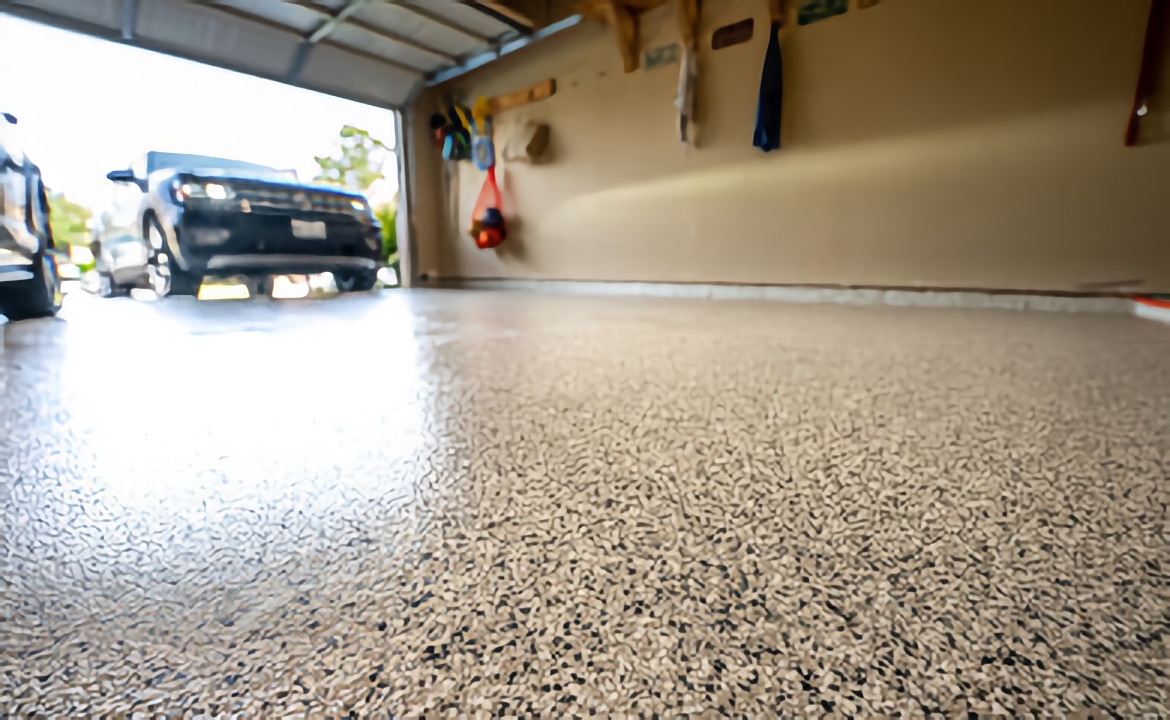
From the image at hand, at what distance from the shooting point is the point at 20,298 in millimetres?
2217

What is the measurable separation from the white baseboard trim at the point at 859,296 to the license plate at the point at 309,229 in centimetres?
169

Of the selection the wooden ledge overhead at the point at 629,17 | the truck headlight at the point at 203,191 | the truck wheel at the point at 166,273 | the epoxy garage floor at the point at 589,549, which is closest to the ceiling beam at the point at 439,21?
the wooden ledge overhead at the point at 629,17

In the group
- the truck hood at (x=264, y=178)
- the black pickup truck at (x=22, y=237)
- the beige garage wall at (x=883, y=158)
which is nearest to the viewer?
the black pickup truck at (x=22, y=237)

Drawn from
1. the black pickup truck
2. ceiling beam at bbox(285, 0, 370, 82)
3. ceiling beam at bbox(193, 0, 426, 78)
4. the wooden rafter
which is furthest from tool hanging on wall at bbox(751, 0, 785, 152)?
the black pickup truck

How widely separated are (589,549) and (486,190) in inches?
185

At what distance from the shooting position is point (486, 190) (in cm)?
471

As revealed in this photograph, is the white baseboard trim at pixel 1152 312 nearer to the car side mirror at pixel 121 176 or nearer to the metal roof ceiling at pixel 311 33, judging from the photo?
the metal roof ceiling at pixel 311 33

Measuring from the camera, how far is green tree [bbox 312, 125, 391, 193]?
4617mm

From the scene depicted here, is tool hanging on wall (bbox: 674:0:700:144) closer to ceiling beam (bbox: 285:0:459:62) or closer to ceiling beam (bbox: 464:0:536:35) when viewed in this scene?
ceiling beam (bbox: 464:0:536:35)

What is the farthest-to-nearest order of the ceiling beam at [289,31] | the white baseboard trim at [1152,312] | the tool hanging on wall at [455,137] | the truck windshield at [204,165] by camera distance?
1. the tool hanging on wall at [455,137]
2. the truck windshield at [204,165]
3. the ceiling beam at [289,31]
4. the white baseboard trim at [1152,312]

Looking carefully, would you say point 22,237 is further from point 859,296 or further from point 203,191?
point 859,296

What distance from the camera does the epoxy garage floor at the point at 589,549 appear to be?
11.4 inches

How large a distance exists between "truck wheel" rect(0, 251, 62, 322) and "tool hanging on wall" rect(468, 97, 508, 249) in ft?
9.16

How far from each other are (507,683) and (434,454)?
37 centimetres
